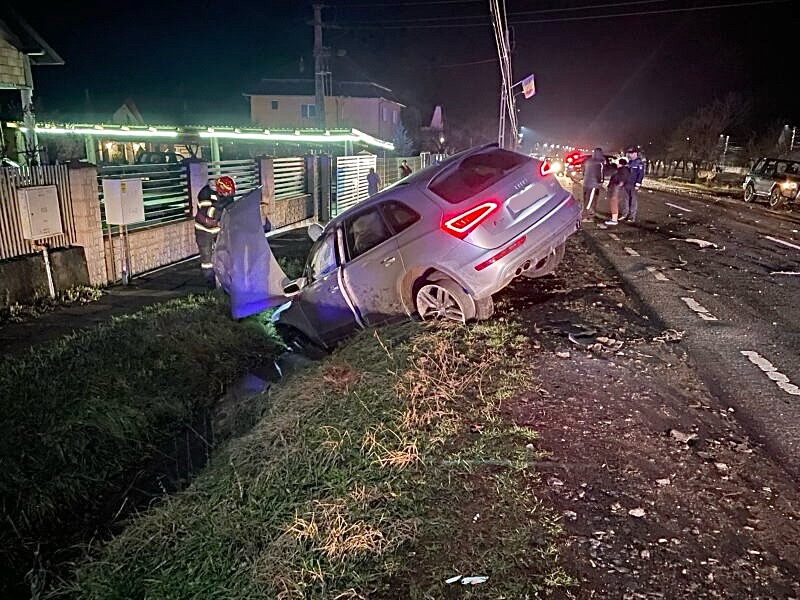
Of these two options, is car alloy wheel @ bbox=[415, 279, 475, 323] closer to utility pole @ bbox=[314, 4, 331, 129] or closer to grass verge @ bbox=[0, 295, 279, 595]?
grass verge @ bbox=[0, 295, 279, 595]

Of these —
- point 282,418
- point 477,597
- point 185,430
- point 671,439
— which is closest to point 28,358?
point 185,430

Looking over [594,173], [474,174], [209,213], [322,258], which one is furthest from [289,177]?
[474,174]

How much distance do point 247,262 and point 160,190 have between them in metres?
5.27

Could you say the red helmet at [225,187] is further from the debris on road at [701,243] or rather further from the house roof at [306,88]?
the house roof at [306,88]

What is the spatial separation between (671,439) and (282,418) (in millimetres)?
2736

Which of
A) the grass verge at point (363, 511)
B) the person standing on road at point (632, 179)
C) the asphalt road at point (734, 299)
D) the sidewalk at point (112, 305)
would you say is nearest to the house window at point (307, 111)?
the person standing on road at point (632, 179)

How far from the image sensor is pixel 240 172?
586 inches

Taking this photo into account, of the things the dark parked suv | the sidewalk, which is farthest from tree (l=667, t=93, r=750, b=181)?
the sidewalk

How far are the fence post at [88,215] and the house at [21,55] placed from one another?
855 cm

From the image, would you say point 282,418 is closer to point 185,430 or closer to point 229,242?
point 185,430

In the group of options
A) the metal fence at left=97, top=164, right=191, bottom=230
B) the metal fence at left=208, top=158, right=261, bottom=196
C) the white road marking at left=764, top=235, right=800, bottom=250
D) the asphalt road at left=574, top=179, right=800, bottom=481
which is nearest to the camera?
the asphalt road at left=574, top=179, right=800, bottom=481

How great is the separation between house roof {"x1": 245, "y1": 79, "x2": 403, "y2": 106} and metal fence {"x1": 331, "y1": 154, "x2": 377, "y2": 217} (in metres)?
28.3

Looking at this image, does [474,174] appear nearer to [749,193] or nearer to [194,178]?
[194,178]

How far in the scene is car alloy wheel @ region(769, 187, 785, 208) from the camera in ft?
69.5
